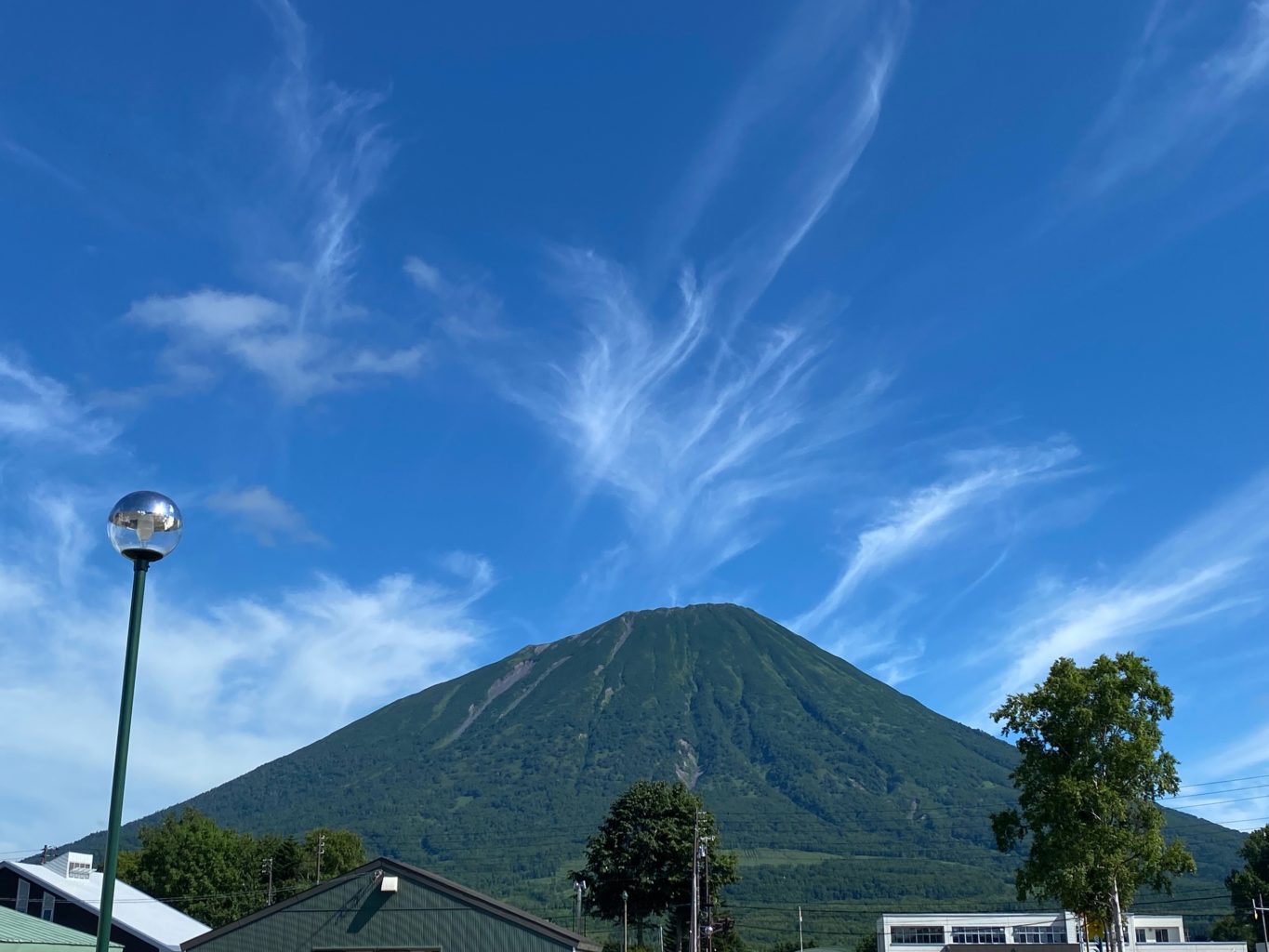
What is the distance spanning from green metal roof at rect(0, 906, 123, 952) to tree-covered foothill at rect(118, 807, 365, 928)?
53487 mm

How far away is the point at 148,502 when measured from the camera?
9.29 meters

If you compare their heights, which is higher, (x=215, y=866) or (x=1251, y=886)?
(x=215, y=866)

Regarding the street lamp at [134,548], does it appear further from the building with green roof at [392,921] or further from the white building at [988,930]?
the white building at [988,930]

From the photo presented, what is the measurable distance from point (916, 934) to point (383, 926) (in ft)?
277

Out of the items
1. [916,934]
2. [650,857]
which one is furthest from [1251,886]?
[650,857]

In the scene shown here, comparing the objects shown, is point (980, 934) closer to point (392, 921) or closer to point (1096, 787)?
point (1096, 787)

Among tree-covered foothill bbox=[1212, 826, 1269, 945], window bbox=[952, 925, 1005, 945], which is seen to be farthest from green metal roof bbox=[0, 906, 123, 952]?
tree-covered foothill bbox=[1212, 826, 1269, 945]

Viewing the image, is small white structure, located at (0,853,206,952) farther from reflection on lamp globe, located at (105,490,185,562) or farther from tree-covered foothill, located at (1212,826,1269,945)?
tree-covered foothill, located at (1212,826,1269,945)

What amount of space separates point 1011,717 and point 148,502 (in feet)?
113

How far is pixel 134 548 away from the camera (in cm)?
932

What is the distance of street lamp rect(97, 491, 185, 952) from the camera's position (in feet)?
29.9

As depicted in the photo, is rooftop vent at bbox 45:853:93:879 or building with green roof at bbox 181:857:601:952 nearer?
building with green roof at bbox 181:857:601:952

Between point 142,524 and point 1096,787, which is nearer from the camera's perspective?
point 142,524

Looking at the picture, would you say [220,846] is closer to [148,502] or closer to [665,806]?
[665,806]
